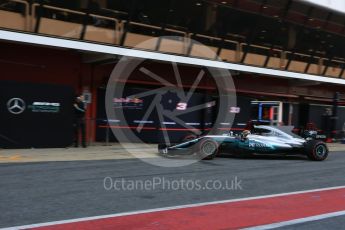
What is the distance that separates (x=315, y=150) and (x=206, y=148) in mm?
3358

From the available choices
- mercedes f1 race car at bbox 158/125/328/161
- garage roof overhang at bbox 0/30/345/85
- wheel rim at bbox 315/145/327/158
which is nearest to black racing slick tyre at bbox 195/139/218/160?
mercedes f1 race car at bbox 158/125/328/161

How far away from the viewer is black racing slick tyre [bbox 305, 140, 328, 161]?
44.1 ft

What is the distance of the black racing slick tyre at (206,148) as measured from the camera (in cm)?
1276

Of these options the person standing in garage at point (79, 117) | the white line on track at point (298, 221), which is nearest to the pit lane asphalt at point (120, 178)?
the white line on track at point (298, 221)

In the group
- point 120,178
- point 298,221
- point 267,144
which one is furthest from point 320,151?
point 298,221

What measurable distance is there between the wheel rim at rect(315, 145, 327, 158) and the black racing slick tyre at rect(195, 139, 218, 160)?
10.4 ft

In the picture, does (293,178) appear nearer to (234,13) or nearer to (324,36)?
(234,13)

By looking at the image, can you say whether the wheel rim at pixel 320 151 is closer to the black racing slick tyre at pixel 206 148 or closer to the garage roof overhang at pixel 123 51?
the black racing slick tyre at pixel 206 148

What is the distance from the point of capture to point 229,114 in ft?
73.6

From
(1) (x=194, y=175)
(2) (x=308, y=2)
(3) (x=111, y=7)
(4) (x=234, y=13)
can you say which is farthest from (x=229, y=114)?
(1) (x=194, y=175)

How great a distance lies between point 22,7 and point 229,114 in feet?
36.7

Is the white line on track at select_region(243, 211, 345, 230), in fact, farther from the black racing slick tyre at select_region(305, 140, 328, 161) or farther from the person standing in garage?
the person standing in garage

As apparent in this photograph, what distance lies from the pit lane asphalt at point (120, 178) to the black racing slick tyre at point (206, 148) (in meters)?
0.40

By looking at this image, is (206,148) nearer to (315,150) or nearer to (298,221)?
(315,150)
